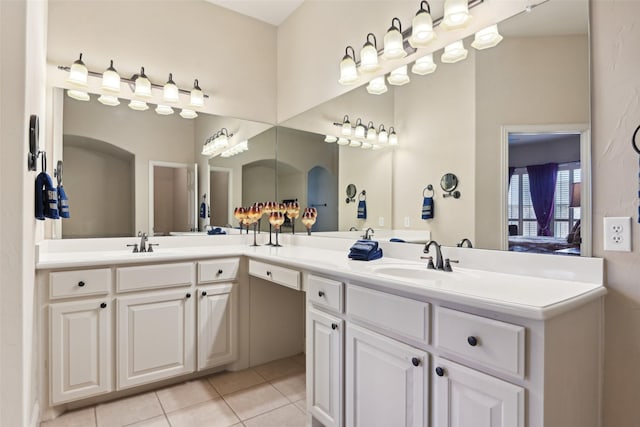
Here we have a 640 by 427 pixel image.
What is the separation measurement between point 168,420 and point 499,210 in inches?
80.3

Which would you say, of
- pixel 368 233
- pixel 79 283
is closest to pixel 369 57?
pixel 368 233

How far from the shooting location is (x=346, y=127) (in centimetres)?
251

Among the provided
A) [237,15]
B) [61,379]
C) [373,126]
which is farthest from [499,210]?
[237,15]

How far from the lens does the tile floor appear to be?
1914 mm

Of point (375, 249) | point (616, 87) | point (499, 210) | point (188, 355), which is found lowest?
point (188, 355)

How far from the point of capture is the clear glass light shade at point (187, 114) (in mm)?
2799

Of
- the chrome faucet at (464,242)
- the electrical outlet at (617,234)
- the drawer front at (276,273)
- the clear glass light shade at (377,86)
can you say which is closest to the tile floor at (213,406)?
the drawer front at (276,273)

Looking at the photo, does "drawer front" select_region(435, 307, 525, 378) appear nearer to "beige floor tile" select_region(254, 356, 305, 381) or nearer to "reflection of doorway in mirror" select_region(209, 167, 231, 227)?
"beige floor tile" select_region(254, 356, 305, 381)

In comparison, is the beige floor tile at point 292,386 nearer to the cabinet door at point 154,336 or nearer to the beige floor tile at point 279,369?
the beige floor tile at point 279,369

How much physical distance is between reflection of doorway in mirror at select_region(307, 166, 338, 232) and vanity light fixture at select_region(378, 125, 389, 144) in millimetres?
529

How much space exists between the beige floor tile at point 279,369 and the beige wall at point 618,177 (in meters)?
1.85

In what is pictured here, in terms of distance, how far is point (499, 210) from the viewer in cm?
157

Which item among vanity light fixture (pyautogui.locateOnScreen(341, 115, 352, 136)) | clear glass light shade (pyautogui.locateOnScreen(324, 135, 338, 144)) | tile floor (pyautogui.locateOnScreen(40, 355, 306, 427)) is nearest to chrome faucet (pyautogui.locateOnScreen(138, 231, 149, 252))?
tile floor (pyautogui.locateOnScreen(40, 355, 306, 427))

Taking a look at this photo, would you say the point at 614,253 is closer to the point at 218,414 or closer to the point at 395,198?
the point at 395,198
